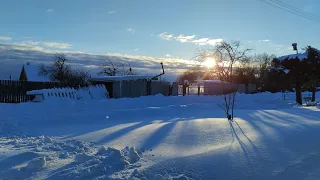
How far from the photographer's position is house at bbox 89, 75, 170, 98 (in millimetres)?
26094

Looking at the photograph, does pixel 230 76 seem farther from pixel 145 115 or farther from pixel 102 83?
pixel 145 115

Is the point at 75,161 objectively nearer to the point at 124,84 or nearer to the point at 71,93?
the point at 71,93

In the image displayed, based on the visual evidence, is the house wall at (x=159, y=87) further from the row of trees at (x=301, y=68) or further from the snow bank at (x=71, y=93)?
the row of trees at (x=301, y=68)

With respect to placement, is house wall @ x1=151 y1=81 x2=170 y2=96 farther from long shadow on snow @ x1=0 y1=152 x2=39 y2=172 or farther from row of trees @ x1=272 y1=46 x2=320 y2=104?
long shadow on snow @ x1=0 y1=152 x2=39 y2=172

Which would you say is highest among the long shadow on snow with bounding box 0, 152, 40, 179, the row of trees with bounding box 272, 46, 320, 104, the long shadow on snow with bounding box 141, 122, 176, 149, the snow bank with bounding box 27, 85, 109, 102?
the row of trees with bounding box 272, 46, 320, 104

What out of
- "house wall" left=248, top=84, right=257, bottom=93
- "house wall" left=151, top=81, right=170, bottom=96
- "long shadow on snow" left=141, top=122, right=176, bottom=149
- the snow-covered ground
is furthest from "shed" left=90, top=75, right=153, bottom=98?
"house wall" left=248, top=84, right=257, bottom=93

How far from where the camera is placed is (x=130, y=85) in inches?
1081

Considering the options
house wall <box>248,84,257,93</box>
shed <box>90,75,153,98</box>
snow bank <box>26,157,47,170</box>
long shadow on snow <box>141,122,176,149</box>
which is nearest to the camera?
snow bank <box>26,157,47,170</box>

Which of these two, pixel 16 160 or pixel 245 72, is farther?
pixel 245 72

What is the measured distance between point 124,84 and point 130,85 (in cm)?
76

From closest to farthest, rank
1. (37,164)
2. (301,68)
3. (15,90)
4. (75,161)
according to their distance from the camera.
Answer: (37,164) → (75,161) → (15,90) → (301,68)

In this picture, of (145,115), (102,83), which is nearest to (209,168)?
(145,115)

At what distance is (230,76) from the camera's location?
58.0 m

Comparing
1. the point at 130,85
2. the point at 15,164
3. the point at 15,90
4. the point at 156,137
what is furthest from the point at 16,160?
the point at 130,85
